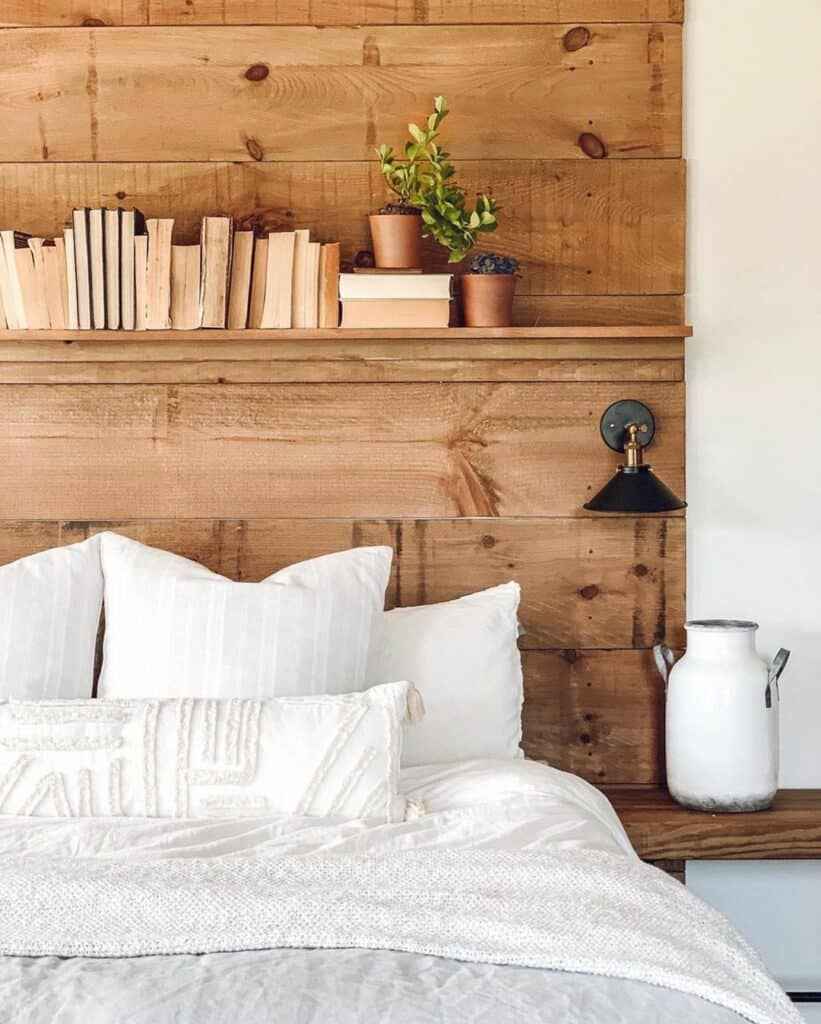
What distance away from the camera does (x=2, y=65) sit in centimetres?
252

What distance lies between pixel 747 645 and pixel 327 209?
1199mm

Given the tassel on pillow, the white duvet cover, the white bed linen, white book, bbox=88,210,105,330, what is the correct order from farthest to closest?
white book, bbox=88,210,105,330, the tassel on pillow, the white bed linen, the white duvet cover

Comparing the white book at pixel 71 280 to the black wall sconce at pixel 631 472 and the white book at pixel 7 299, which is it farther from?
the black wall sconce at pixel 631 472

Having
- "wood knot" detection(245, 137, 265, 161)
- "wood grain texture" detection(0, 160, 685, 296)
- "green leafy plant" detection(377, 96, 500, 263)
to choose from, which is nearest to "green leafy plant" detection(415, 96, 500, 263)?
"green leafy plant" detection(377, 96, 500, 263)

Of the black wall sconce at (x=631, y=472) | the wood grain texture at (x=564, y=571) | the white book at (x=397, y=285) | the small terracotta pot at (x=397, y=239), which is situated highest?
the small terracotta pot at (x=397, y=239)

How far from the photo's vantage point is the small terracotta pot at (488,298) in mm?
2404

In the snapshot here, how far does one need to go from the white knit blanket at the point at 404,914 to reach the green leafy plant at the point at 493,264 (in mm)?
1232

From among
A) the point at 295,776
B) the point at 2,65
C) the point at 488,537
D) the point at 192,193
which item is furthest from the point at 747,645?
the point at 2,65

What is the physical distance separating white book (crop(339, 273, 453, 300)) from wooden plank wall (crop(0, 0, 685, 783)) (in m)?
0.16

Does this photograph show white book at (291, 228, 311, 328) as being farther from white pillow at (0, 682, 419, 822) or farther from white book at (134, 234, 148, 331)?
white pillow at (0, 682, 419, 822)

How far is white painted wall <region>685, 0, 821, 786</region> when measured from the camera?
2.51 m

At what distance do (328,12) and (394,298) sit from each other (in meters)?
0.62

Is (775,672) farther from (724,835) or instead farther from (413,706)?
(413,706)

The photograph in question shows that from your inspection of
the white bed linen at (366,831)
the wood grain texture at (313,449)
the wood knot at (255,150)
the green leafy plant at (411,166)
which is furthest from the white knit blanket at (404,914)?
the wood knot at (255,150)
